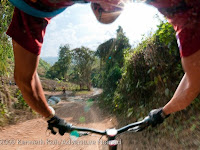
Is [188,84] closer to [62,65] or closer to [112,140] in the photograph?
[112,140]

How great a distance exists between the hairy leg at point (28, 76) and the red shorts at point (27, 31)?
3 cm

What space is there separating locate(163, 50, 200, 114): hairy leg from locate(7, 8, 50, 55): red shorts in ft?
3.06

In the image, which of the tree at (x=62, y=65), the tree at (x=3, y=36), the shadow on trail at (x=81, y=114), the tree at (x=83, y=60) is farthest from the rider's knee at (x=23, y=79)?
the tree at (x=62, y=65)

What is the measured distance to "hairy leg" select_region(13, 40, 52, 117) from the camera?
0.82 metres

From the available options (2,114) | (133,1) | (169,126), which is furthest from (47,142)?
(133,1)

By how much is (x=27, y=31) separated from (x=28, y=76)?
27 cm

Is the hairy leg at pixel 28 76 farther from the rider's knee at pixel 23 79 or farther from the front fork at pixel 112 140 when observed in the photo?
the front fork at pixel 112 140

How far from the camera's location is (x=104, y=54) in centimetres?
1398

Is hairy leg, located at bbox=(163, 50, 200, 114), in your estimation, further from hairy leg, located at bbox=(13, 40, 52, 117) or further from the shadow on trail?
the shadow on trail

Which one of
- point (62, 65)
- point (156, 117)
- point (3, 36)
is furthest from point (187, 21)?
point (62, 65)

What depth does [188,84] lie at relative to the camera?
104 cm

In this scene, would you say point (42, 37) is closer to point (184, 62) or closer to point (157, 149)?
point (184, 62)

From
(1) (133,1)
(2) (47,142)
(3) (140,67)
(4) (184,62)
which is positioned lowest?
(2) (47,142)

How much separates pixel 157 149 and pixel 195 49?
2.72 meters
